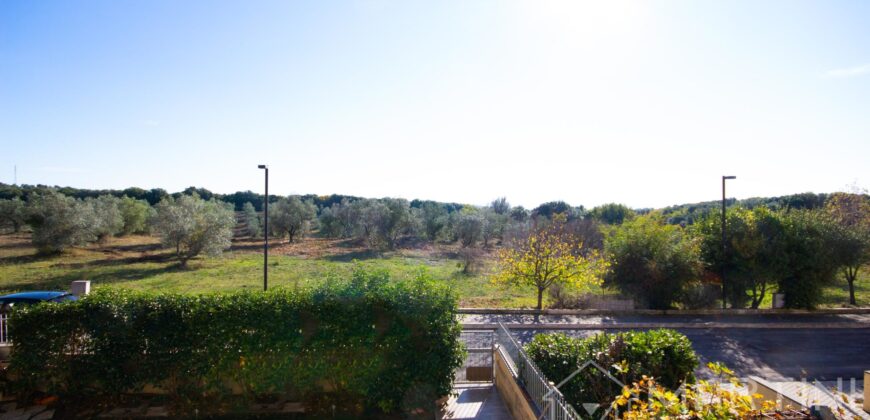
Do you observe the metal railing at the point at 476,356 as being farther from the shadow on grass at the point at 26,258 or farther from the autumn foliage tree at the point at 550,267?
the shadow on grass at the point at 26,258

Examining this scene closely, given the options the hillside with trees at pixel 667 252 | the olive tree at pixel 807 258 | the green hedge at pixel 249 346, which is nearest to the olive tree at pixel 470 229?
the hillside with trees at pixel 667 252

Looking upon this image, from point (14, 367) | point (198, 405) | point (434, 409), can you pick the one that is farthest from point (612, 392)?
point (14, 367)

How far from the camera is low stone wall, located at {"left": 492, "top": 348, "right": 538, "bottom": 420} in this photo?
6.21 meters

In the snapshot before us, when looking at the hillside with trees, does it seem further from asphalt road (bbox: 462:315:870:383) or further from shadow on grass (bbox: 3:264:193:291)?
shadow on grass (bbox: 3:264:193:291)

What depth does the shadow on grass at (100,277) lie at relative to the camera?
64.9 feet

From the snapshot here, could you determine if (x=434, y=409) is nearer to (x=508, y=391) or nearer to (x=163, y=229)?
(x=508, y=391)

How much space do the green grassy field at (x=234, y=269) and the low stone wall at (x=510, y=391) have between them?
6083mm

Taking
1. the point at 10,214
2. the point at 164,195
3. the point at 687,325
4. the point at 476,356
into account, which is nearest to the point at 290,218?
the point at 10,214

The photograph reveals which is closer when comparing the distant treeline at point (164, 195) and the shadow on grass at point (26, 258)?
the shadow on grass at point (26, 258)

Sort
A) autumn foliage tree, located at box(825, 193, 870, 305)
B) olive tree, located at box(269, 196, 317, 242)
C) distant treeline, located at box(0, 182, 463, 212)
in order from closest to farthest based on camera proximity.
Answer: autumn foliage tree, located at box(825, 193, 870, 305)
olive tree, located at box(269, 196, 317, 242)
distant treeline, located at box(0, 182, 463, 212)

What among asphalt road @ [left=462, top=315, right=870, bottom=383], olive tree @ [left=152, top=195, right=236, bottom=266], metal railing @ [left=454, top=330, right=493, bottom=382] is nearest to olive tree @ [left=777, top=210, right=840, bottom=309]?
asphalt road @ [left=462, top=315, right=870, bottom=383]

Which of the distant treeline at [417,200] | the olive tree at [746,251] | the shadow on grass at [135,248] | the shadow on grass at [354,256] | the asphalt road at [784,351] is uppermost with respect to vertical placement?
the distant treeline at [417,200]

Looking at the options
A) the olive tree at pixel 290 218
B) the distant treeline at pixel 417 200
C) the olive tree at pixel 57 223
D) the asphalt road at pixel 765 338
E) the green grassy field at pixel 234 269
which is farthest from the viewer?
the distant treeline at pixel 417 200

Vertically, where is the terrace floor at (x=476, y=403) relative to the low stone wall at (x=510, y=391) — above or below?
below
